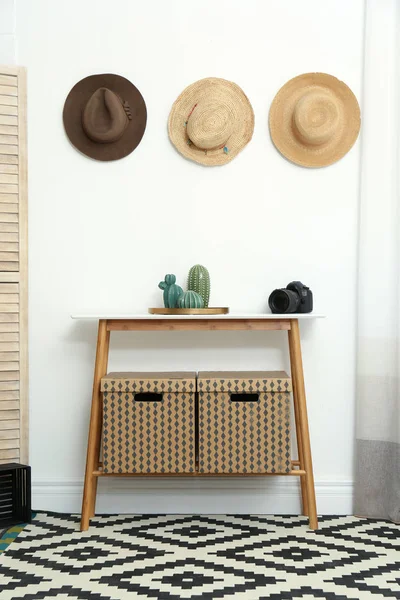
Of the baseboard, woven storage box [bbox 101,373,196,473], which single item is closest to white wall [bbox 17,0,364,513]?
the baseboard

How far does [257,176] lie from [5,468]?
1.60 meters

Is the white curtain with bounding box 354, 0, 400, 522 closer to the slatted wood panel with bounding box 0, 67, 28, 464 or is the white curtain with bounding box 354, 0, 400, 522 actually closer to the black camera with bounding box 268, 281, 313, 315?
the black camera with bounding box 268, 281, 313, 315

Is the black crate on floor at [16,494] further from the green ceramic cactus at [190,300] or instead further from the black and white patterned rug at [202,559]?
the green ceramic cactus at [190,300]

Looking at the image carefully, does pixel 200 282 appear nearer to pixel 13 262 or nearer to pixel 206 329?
pixel 206 329

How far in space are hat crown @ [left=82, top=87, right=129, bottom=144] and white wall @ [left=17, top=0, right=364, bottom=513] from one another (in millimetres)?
117

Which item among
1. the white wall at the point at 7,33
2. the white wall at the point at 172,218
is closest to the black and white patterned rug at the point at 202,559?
the white wall at the point at 172,218

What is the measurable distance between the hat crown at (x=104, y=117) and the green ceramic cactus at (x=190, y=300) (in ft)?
2.49

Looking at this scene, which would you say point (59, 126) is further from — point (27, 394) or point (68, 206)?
point (27, 394)

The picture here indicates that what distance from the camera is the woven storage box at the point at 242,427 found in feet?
8.65

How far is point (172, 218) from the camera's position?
3.00 meters

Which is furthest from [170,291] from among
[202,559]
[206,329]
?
[202,559]

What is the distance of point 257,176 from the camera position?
9.82 feet

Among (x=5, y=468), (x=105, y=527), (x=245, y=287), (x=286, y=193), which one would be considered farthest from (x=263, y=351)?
(x=5, y=468)

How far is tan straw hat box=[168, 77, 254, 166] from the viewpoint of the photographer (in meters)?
2.95
